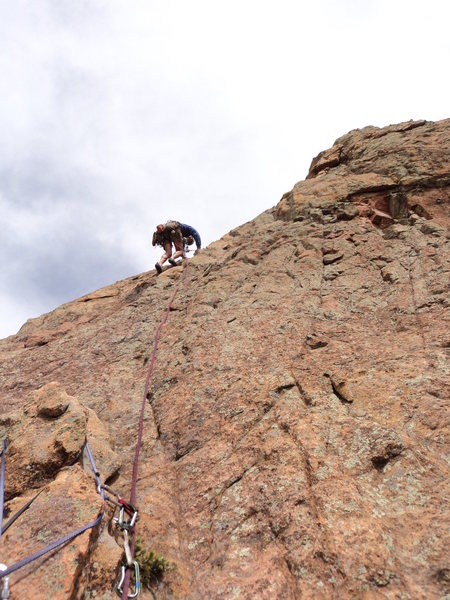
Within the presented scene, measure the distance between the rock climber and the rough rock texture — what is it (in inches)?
178

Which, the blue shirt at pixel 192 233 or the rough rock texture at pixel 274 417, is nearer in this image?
the rough rock texture at pixel 274 417

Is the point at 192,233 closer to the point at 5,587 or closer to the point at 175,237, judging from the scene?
the point at 175,237

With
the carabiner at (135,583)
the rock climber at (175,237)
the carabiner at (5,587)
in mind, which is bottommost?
the carabiner at (135,583)

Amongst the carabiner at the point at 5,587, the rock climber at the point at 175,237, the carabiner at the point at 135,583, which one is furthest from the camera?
the rock climber at the point at 175,237

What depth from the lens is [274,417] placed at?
5.48 meters

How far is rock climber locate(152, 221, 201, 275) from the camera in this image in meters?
14.7

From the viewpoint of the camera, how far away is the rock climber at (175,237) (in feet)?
48.2

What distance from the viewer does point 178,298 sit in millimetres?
10023

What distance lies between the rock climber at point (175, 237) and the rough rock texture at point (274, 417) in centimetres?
452

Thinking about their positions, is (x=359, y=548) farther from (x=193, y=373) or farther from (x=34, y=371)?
(x=34, y=371)

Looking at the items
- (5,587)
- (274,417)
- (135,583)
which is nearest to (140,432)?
(274,417)

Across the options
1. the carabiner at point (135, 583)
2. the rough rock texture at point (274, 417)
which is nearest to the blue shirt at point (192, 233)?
the rough rock texture at point (274, 417)

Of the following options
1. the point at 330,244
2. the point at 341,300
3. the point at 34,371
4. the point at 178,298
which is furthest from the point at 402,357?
the point at 34,371

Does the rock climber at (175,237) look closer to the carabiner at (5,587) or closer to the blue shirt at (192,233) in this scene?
the blue shirt at (192,233)
